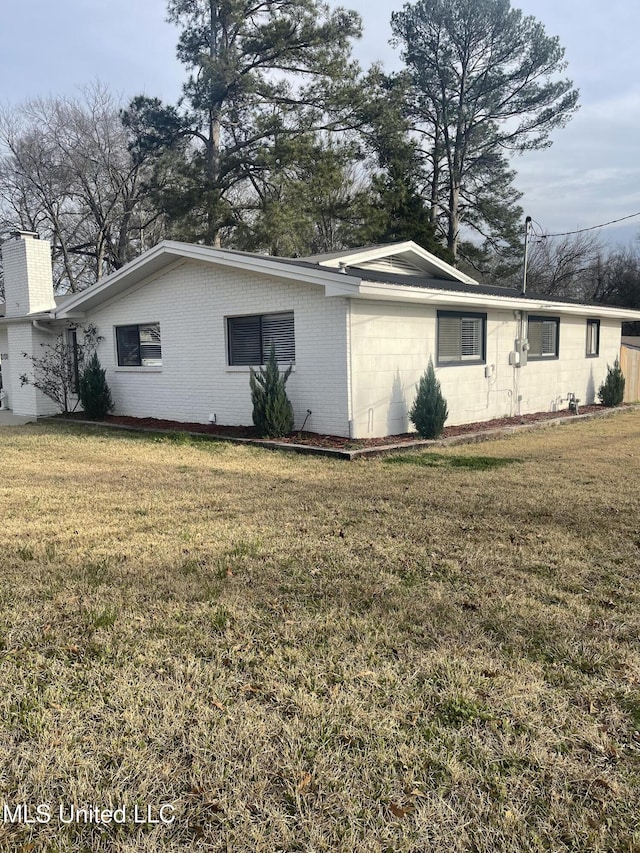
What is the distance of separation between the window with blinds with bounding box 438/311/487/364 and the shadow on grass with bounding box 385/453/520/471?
9.46ft

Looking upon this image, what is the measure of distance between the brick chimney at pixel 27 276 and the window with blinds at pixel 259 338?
22.2 feet

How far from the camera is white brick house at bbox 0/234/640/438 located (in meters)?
9.30

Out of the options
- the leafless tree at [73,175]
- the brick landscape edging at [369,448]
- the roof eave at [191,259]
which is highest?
the leafless tree at [73,175]

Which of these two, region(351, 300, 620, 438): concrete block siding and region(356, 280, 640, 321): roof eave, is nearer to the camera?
region(356, 280, 640, 321): roof eave

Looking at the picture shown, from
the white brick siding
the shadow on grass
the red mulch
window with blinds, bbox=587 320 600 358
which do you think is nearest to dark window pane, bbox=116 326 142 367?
the red mulch

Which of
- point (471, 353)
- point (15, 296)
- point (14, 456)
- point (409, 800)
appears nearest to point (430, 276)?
point (471, 353)

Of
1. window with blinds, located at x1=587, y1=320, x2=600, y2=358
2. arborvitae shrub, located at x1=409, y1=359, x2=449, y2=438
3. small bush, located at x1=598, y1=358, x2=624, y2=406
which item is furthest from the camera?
window with blinds, located at x1=587, y1=320, x2=600, y2=358

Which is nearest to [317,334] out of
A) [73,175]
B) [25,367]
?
[25,367]

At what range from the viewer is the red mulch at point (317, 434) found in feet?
29.8

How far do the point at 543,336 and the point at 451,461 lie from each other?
6941 millimetres

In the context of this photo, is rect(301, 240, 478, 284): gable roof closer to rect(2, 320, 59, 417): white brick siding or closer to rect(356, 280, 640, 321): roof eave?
rect(356, 280, 640, 321): roof eave

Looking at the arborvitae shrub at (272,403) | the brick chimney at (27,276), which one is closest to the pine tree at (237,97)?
the brick chimney at (27,276)

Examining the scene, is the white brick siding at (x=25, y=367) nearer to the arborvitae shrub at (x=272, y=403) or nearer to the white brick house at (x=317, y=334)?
the white brick house at (x=317, y=334)

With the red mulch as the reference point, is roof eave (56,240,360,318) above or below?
above
